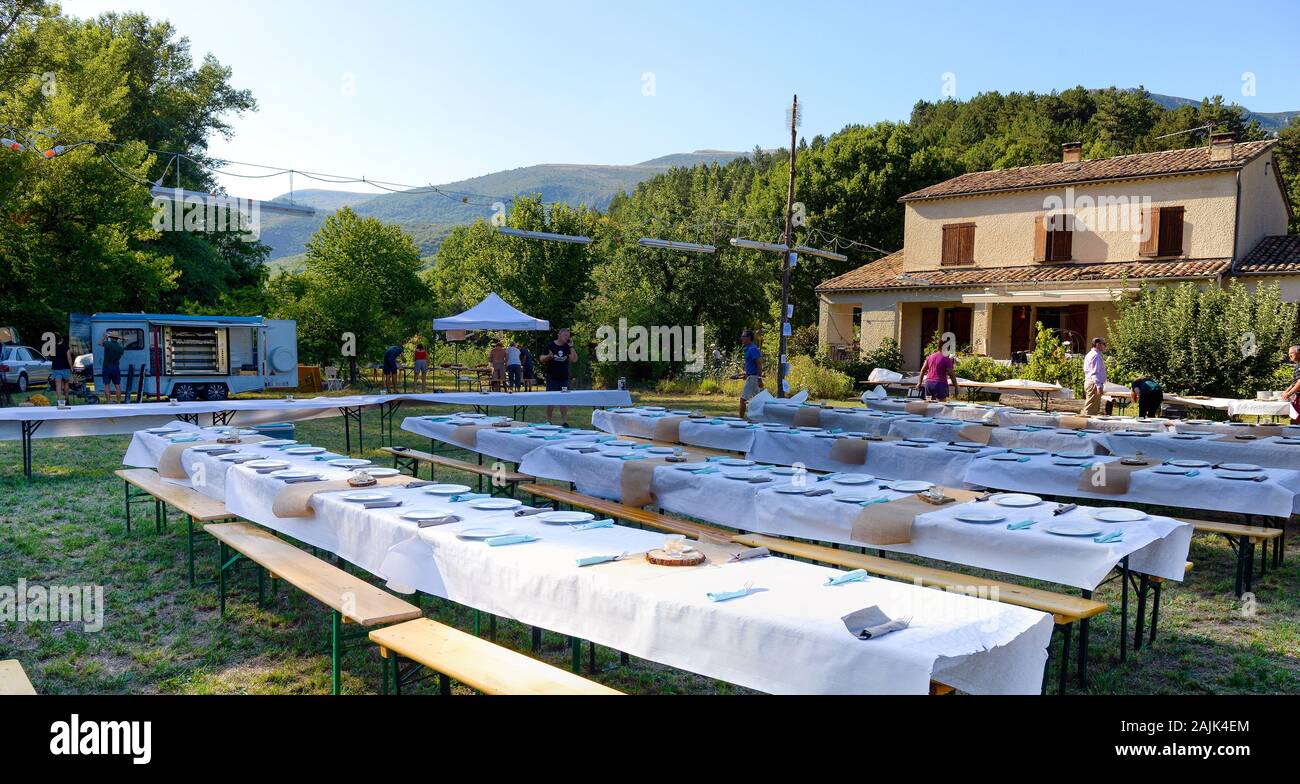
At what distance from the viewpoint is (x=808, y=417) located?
390 inches

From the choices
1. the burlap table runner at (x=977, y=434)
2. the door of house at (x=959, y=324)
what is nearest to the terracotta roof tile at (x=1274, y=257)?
the door of house at (x=959, y=324)

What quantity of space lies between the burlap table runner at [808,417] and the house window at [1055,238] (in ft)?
53.4

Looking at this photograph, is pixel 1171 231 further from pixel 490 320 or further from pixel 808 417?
pixel 490 320

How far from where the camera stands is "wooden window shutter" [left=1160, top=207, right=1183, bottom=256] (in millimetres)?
21281

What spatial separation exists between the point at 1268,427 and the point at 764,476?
6.19 metres

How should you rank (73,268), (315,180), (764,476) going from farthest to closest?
(73,268) < (315,180) < (764,476)

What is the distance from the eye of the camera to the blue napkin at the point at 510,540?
344 cm

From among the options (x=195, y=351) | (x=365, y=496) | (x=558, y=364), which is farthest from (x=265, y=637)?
(x=195, y=351)

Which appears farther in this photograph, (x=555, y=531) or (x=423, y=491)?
(x=423, y=491)

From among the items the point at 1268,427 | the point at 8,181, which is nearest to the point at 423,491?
the point at 1268,427

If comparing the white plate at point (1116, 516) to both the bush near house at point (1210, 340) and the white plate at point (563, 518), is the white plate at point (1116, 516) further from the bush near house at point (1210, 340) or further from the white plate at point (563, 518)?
the bush near house at point (1210, 340)

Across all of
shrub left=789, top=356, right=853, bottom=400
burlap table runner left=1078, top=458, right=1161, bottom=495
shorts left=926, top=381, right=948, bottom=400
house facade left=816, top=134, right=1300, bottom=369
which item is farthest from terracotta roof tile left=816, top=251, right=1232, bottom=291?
burlap table runner left=1078, top=458, right=1161, bottom=495

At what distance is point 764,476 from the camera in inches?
209
